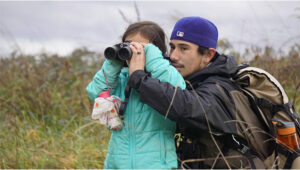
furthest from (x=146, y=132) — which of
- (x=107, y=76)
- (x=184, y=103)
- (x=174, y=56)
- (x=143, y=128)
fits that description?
(x=174, y=56)

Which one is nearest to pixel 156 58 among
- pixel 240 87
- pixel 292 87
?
pixel 240 87

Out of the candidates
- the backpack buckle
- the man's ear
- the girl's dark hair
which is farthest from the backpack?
the girl's dark hair

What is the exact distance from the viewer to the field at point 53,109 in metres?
3.36

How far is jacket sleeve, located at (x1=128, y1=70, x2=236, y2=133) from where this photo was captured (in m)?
1.94

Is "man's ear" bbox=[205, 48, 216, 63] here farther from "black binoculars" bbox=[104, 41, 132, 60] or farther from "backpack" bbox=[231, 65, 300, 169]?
"black binoculars" bbox=[104, 41, 132, 60]

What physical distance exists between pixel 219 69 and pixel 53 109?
3202 mm

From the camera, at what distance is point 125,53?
2.08 metres

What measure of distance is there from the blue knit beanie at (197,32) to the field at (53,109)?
2.44ft

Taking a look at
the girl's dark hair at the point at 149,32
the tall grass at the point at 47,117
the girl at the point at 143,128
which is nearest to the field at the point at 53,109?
the tall grass at the point at 47,117

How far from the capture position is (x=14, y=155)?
3.43 meters

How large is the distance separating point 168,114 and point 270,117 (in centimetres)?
79

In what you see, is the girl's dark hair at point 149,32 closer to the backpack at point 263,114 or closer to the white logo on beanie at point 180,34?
the white logo on beanie at point 180,34

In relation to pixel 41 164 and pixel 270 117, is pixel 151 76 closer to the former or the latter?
pixel 270 117

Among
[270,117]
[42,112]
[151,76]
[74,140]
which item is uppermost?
[151,76]
